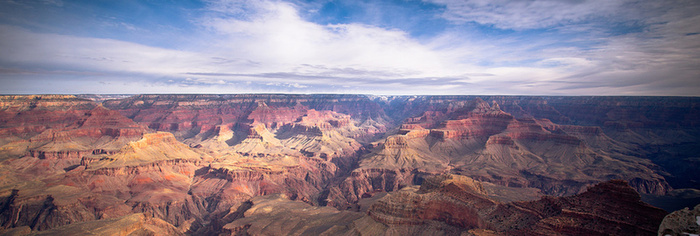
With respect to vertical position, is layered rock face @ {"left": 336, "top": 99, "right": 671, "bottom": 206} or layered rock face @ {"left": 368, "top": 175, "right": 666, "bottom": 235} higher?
layered rock face @ {"left": 368, "top": 175, "right": 666, "bottom": 235}

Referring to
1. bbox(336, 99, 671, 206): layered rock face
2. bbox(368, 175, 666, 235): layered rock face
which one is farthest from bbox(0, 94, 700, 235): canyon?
bbox(336, 99, 671, 206): layered rock face

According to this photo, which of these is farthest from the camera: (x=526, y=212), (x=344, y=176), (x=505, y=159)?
(x=344, y=176)

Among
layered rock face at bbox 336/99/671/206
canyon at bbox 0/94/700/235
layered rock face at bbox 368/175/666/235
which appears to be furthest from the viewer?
layered rock face at bbox 336/99/671/206

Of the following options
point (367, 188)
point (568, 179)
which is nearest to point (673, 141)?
point (568, 179)

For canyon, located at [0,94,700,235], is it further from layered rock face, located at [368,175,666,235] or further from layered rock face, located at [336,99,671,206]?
layered rock face, located at [336,99,671,206]

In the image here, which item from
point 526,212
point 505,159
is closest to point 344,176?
point 505,159

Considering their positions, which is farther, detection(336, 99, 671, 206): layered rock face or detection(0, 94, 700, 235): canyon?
detection(336, 99, 671, 206): layered rock face

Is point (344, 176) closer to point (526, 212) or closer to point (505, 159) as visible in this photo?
point (505, 159)

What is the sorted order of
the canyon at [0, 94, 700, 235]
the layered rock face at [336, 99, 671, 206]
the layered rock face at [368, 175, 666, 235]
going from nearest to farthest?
the layered rock face at [368, 175, 666, 235] < the canyon at [0, 94, 700, 235] < the layered rock face at [336, 99, 671, 206]

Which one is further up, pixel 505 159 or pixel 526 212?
pixel 526 212
